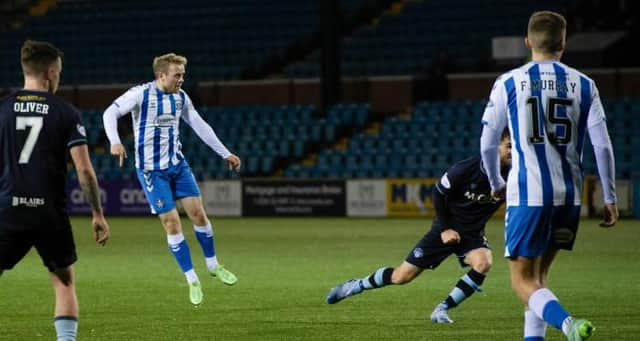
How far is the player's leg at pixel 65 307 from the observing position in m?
7.12

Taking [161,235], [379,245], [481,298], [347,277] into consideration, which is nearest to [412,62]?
[161,235]

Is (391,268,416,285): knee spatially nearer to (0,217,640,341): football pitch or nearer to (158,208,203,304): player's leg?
(0,217,640,341): football pitch

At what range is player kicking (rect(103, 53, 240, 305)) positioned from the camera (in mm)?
12164

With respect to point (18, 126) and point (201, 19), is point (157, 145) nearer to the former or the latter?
point (18, 126)

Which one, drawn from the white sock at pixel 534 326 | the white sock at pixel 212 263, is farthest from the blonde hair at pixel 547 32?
the white sock at pixel 212 263

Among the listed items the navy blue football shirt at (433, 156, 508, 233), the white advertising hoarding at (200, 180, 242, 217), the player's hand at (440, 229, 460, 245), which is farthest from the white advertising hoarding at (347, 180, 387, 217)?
the player's hand at (440, 229, 460, 245)

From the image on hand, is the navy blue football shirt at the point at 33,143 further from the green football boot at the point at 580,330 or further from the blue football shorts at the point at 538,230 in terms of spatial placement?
the green football boot at the point at 580,330

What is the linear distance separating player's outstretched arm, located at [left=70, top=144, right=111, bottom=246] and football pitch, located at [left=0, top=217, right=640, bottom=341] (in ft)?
7.36

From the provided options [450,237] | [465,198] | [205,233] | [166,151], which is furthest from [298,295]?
[450,237]

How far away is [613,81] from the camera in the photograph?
32719 millimetres

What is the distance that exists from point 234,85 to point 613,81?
1037 cm

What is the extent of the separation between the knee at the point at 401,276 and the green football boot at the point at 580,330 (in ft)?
12.8

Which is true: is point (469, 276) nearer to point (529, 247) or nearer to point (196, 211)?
point (196, 211)

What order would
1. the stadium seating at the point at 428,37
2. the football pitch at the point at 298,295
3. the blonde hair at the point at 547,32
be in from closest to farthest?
the blonde hair at the point at 547,32 → the football pitch at the point at 298,295 → the stadium seating at the point at 428,37
